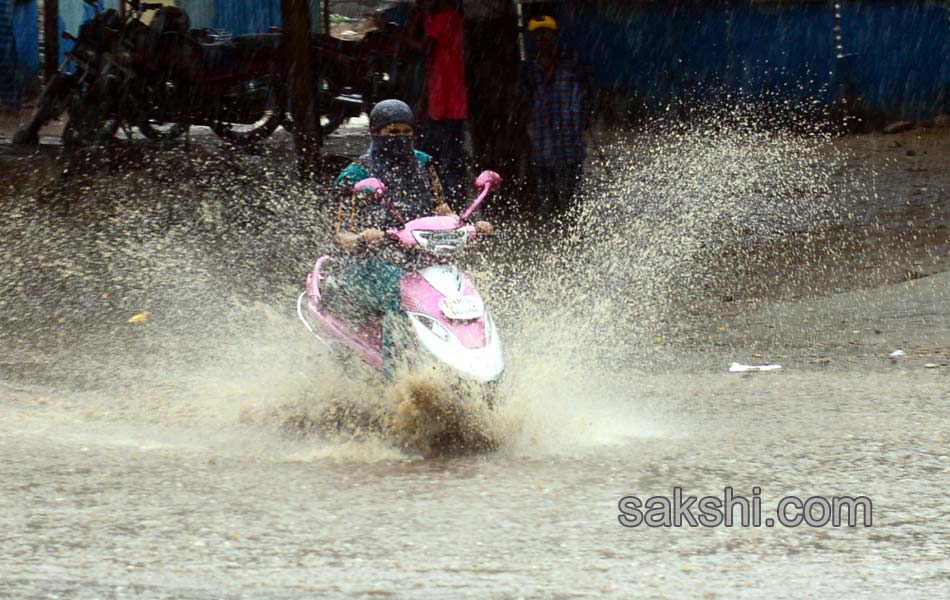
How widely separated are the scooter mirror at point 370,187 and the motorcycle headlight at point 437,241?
211 mm

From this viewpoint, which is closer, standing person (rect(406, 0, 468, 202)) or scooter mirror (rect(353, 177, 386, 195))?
scooter mirror (rect(353, 177, 386, 195))

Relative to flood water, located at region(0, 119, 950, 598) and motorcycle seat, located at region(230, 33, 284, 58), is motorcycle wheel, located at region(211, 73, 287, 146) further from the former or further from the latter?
flood water, located at region(0, 119, 950, 598)

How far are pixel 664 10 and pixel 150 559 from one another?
16818 millimetres

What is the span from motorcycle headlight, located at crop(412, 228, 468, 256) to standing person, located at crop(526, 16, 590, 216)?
5.43 metres

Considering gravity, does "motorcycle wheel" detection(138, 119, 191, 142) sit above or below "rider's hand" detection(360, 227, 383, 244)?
below

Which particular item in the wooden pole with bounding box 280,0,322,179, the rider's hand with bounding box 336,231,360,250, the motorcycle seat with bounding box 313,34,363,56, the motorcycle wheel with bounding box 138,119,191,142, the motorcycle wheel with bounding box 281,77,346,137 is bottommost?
the motorcycle wheel with bounding box 138,119,191,142

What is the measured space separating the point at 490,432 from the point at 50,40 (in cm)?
1410

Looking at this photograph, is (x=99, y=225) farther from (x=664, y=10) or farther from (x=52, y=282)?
(x=664, y=10)

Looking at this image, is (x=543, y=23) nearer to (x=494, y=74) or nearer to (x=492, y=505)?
(x=494, y=74)

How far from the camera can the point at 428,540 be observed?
13.6ft

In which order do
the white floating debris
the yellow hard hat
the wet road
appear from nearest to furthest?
1. the wet road
2. the white floating debris
3. the yellow hard hat

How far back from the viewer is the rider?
5.46 meters

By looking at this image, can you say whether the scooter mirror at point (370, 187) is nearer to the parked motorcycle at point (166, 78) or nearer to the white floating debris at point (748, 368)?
the white floating debris at point (748, 368)

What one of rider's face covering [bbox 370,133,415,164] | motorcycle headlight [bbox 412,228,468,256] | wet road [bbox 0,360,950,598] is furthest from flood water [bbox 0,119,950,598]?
rider's face covering [bbox 370,133,415,164]
